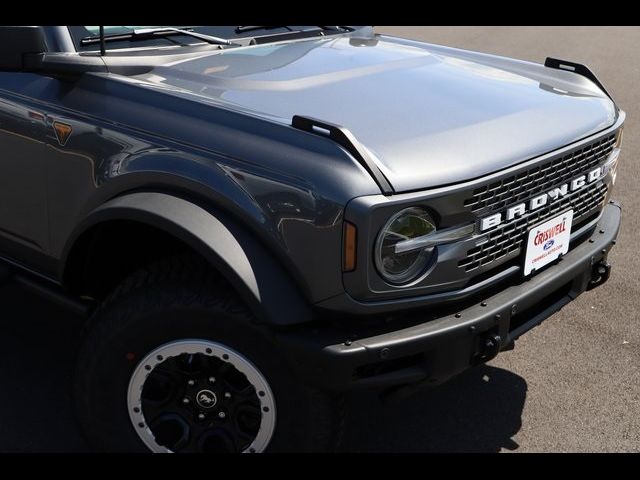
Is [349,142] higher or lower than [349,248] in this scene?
higher

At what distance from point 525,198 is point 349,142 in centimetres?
71

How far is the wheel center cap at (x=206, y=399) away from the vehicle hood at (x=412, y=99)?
94 cm

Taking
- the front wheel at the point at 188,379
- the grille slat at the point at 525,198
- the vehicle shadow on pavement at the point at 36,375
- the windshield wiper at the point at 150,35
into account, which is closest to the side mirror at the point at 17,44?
the windshield wiper at the point at 150,35

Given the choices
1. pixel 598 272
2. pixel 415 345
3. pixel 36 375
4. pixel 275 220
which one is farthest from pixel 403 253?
pixel 36 375

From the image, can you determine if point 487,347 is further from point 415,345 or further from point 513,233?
point 513,233

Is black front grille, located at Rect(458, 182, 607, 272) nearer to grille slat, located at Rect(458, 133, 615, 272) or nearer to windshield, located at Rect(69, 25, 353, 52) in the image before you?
grille slat, located at Rect(458, 133, 615, 272)

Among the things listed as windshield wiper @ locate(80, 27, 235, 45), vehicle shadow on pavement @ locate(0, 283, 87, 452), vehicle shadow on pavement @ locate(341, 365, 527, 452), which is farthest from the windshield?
vehicle shadow on pavement @ locate(341, 365, 527, 452)

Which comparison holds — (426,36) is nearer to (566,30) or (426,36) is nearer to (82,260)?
(566,30)

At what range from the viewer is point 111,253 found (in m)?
3.15

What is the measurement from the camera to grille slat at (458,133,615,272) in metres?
2.69

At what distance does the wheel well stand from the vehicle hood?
53 centimetres

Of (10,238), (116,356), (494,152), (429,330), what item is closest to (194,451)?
(116,356)

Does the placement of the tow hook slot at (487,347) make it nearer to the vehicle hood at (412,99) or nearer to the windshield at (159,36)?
the vehicle hood at (412,99)

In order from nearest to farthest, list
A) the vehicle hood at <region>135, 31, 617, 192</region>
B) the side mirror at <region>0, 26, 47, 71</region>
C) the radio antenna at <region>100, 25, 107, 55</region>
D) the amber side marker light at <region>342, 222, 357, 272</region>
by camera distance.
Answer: the amber side marker light at <region>342, 222, 357, 272</region> → the vehicle hood at <region>135, 31, 617, 192</region> → the side mirror at <region>0, 26, 47, 71</region> → the radio antenna at <region>100, 25, 107, 55</region>
